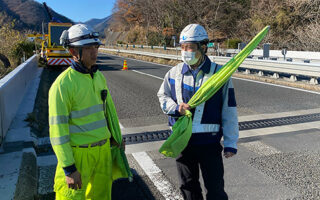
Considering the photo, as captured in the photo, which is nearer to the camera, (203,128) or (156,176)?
(203,128)

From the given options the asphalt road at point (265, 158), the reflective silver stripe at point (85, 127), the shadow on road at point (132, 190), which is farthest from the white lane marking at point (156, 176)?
the reflective silver stripe at point (85, 127)

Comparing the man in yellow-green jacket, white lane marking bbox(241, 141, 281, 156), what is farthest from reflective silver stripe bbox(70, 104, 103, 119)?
white lane marking bbox(241, 141, 281, 156)

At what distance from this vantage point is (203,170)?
8.88ft

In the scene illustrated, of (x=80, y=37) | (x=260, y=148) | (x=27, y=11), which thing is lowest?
(x=260, y=148)

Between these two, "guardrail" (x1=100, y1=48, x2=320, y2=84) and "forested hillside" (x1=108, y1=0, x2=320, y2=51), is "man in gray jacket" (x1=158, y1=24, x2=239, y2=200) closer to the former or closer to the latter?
"guardrail" (x1=100, y1=48, x2=320, y2=84)

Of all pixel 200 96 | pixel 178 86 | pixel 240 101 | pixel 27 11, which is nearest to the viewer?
pixel 200 96

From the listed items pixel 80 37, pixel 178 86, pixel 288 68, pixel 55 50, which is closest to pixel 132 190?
pixel 178 86

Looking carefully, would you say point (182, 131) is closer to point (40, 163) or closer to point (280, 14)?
point (40, 163)

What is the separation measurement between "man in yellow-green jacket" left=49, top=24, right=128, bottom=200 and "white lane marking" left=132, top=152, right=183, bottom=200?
3.47 ft

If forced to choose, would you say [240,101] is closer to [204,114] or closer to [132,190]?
[132,190]

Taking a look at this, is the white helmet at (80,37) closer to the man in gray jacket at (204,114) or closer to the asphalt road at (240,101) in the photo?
the man in gray jacket at (204,114)

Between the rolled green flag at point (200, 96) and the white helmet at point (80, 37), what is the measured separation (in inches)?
38.6

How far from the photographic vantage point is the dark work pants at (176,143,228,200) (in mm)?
2656

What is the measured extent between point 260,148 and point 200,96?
2794 millimetres
